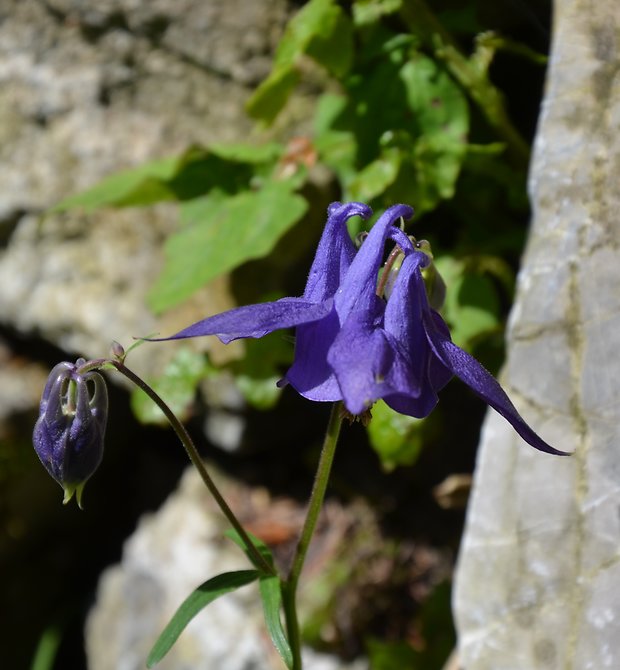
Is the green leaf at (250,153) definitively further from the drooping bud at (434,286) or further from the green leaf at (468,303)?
the drooping bud at (434,286)

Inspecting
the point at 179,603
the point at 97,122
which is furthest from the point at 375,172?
the point at 179,603

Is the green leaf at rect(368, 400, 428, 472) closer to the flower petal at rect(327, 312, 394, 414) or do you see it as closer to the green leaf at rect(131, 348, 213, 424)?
the green leaf at rect(131, 348, 213, 424)

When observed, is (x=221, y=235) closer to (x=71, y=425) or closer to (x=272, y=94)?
(x=272, y=94)

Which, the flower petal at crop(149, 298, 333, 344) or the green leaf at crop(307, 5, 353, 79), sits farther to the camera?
the green leaf at crop(307, 5, 353, 79)

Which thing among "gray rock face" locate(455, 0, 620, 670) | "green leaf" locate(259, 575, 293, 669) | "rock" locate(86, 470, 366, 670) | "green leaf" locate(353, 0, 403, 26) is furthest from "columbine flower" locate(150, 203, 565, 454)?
"rock" locate(86, 470, 366, 670)

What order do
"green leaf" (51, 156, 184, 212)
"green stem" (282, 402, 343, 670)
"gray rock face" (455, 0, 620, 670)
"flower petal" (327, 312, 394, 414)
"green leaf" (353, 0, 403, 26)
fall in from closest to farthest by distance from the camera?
"flower petal" (327, 312, 394, 414), "green stem" (282, 402, 343, 670), "gray rock face" (455, 0, 620, 670), "green leaf" (353, 0, 403, 26), "green leaf" (51, 156, 184, 212)

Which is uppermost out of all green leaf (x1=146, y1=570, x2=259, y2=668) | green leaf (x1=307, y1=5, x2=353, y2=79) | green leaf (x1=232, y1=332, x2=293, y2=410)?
green leaf (x1=307, y1=5, x2=353, y2=79)

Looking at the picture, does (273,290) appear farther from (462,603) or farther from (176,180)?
(462,603)

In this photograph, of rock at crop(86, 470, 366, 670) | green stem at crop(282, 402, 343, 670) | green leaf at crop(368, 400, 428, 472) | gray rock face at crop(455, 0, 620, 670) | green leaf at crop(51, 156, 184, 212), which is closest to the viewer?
green stem at crop(282, 402, 343, 670)
